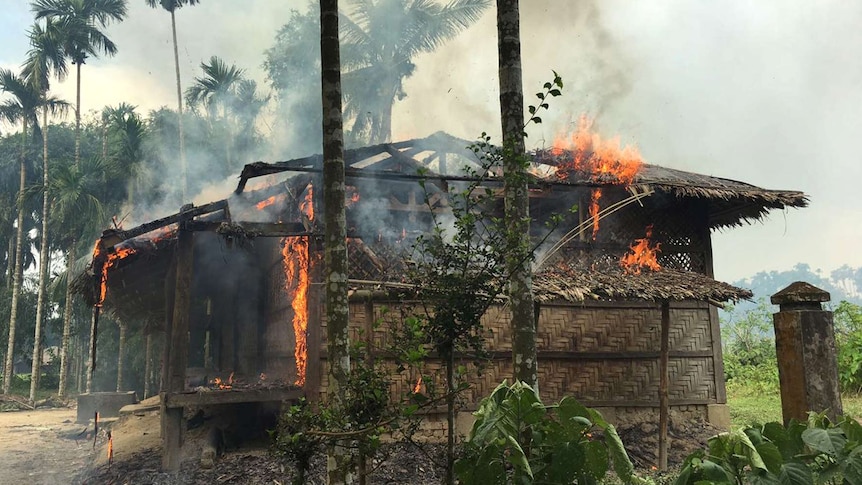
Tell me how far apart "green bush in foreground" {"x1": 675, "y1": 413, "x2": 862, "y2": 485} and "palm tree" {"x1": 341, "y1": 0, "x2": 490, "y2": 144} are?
19.7 metres

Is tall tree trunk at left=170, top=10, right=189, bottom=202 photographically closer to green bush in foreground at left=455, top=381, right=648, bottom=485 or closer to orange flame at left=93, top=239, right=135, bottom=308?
orange flame at left=93, top=239, right=135, bottom=308

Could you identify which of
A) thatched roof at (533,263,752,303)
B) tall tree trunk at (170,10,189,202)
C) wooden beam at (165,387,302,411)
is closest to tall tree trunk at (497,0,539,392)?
Result: thatched roof at (533,263,752,303)

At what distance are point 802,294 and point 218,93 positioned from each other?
3132 cm

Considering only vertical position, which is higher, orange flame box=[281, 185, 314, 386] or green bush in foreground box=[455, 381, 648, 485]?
orange flame box=[281, 185, 314, 386]

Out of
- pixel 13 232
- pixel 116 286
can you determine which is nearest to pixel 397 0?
pixel 116 286

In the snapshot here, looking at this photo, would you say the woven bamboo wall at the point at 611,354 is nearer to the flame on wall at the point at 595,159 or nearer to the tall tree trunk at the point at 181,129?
the flame on wall at the point at 595,159

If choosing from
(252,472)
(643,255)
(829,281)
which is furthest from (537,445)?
(829,281)

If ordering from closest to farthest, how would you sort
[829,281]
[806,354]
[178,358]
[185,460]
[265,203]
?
[806,354] < [178,358] < [185,460] < [265,203] < [829,281]

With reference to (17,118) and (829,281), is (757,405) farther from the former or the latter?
(829,281)

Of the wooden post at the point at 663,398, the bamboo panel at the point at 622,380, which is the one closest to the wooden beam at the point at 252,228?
the bamboo panel at the point at 622,380

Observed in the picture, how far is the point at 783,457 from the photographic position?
311cm

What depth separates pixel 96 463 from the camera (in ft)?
38.5

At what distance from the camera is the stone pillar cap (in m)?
4.59

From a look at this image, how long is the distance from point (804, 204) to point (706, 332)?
3133 mm
